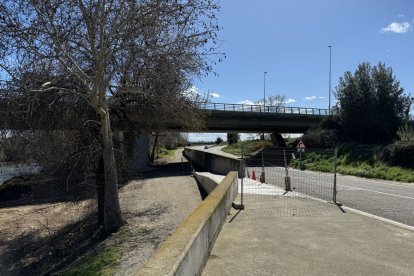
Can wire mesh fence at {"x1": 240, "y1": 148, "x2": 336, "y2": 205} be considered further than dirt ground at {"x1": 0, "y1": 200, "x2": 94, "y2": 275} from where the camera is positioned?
Yes

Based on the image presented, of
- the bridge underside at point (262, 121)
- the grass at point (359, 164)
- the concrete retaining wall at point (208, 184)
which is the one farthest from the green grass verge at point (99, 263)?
the bridge underside at point (262, 121)

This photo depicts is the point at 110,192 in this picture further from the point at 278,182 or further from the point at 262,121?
the point at 262,121

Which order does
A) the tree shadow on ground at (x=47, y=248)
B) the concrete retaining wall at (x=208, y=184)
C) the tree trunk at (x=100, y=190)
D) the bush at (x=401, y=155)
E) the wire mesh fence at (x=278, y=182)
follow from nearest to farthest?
the tree shadow on ground at (x=47, y=248) < the wire mesh fence at (x=278, y=182) < the tree trunk at (x=100, y=190) < the concrete retaining wall at (x=208, y=184) < the bush at (x=401, y=155)

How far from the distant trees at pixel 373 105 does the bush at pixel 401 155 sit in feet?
42.4

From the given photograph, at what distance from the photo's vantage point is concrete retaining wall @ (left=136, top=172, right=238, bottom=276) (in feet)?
15.8

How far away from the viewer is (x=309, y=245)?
327 inches

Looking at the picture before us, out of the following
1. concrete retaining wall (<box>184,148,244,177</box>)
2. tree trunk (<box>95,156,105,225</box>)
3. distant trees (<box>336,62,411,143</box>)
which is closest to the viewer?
tree trunk (<box>95,156,105,225</box>)

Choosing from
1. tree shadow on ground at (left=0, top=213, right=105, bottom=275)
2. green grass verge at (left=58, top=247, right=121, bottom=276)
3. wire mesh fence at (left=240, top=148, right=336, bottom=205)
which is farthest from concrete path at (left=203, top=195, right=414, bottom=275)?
tree shadow on ground at (left=0, top=213, right=105, bottom=275)

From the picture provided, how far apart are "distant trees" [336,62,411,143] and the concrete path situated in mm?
37199

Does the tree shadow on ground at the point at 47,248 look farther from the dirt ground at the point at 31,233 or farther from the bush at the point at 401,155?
the bush at the point at 401,155

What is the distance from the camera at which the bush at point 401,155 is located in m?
31.2

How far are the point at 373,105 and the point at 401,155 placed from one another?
15991 mm

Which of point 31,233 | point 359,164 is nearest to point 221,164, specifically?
point 359,164

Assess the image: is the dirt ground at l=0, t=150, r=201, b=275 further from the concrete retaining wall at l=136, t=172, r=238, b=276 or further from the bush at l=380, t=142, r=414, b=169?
the bush at l=380, t=142, r=414, b=169
